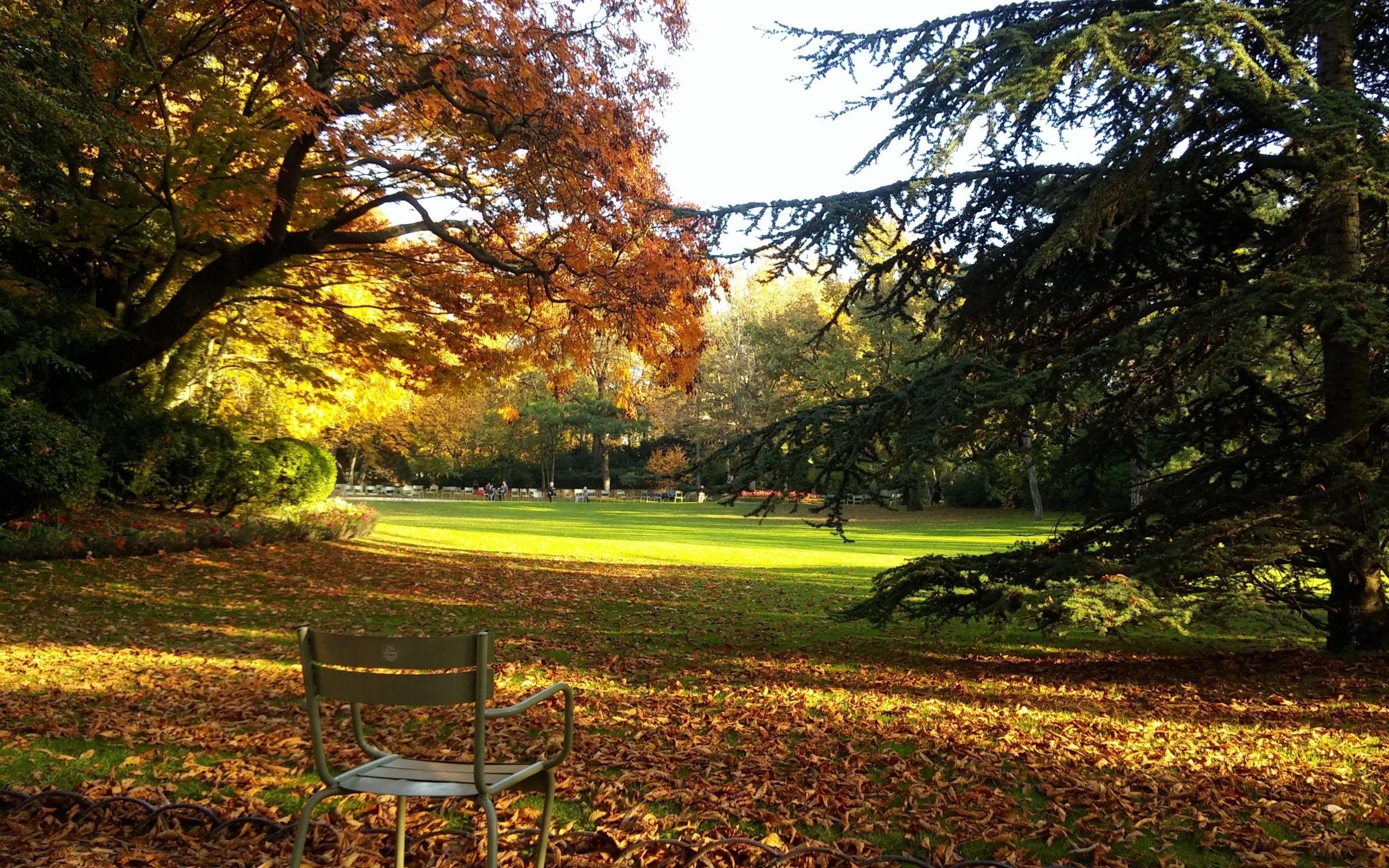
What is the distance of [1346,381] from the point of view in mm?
6977

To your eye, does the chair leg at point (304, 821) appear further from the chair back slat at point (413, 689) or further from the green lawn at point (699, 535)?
the green lawn at point (699, 535)

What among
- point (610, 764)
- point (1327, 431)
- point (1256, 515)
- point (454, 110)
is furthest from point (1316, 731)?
point (454, 110)

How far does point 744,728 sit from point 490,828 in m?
3.19

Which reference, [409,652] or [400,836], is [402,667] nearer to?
[409,652]

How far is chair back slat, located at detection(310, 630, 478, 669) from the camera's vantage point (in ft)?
8.38

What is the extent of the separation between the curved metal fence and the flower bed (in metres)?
9.36

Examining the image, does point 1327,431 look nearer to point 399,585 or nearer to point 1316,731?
point 1316,731

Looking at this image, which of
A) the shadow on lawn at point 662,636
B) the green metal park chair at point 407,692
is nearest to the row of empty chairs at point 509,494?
the shadow on lawn at point 662,636

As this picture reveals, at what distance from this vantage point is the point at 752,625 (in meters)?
10.2

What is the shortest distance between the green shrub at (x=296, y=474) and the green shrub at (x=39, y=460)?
16.6 ft

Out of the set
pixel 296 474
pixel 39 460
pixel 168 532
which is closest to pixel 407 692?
pixel 39 460

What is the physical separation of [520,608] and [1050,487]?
20.8 ft

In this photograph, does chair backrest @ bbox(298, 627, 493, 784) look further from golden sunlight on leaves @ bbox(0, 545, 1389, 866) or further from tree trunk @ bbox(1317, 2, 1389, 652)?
tree trunk @ bbox(1317, 2, 1389, 652)

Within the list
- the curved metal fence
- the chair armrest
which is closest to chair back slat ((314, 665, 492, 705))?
the chair armrest
